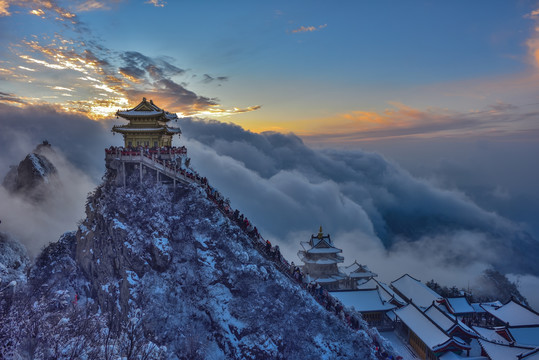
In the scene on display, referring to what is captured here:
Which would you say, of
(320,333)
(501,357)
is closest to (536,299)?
(501,357)

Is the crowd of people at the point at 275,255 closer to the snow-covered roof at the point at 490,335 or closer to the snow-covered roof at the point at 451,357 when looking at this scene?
the snow-covered roof at the point at 451,357

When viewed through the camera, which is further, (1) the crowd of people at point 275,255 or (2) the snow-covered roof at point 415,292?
(2) the snow-covered roof at point 415,292

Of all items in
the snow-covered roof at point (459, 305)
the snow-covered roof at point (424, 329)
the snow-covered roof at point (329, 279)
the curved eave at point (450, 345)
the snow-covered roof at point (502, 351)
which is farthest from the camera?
the snow-covered roof at point (329, 279)

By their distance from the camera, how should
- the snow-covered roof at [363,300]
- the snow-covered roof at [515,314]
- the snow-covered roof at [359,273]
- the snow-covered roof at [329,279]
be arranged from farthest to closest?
the snow-covered roof at [359,273]
the snow-covered roof at [329,279]
the snow-covered roof at [363,300]
the snow-covered roof at [515,314]

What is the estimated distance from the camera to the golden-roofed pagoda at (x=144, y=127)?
114ft

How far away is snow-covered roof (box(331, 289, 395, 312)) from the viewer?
37188mm

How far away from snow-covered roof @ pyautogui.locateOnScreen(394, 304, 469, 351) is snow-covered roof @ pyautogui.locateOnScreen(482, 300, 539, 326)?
11018 millimetres

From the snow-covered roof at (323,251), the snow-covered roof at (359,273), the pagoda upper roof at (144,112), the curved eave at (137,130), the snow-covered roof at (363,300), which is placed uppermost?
the pagoda upper roof at (144,112)

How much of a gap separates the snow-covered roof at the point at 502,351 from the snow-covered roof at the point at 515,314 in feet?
26.8

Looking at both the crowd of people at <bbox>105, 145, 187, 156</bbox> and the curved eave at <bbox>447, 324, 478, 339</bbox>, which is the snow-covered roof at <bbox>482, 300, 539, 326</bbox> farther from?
the crowd of people at <bbox>105, 145, 187, 156</bbox>

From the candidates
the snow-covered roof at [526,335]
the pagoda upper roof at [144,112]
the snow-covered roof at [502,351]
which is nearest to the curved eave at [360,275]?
the snow-covered roof at [526,335]

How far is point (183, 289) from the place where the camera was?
2642 cm

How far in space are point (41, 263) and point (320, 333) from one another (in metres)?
30.9

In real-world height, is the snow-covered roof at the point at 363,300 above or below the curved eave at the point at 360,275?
above
